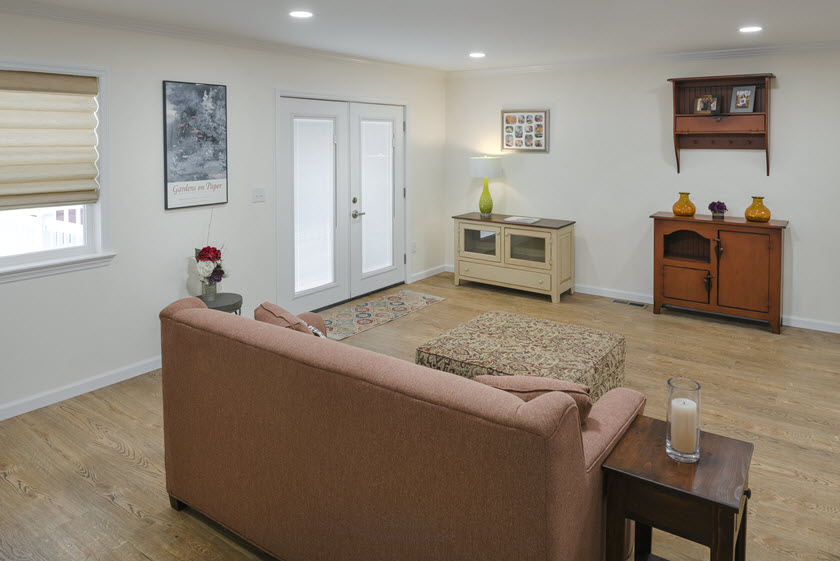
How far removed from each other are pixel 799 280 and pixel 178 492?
505 centimetres

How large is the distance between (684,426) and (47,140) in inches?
143

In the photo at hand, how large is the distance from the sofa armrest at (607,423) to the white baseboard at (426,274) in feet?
15.4

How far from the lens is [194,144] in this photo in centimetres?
444

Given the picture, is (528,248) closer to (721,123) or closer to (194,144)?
(721,123)

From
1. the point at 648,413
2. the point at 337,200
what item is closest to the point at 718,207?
the point at 648,413

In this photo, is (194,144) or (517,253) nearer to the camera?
(194,144)

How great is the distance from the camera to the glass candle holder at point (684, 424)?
5.98ft

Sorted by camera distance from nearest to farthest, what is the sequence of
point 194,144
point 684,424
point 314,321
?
point 684,424, point 314,321, point 194,144

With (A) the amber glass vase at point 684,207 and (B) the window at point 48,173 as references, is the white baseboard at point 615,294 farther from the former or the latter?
(B) the window at point 48,173

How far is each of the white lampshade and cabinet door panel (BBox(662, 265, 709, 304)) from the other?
204 centimetres

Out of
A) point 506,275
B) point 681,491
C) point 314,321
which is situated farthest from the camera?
point 506,275

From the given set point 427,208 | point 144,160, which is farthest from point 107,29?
point 427,208

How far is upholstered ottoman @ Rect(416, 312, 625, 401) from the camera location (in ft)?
10.6

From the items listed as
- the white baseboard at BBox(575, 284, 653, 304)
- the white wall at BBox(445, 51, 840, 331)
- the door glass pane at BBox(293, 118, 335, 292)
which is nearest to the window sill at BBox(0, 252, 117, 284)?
the door glass pane at BBox(293, 118, 335, 292)
